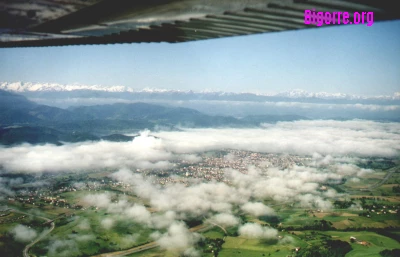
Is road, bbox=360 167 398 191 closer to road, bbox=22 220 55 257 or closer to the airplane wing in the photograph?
road, bbox=22 220 55 257

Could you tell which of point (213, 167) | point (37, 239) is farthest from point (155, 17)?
point (213, 167)

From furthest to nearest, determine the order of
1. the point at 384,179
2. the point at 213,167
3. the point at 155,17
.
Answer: the point at 213,167 < the point at 384,179 < the point at 155,17

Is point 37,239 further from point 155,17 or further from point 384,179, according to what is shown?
point 384,179

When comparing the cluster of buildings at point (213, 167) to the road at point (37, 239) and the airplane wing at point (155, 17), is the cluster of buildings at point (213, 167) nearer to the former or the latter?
the road at point (37, 239)

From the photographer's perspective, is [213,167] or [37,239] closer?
[37,239]

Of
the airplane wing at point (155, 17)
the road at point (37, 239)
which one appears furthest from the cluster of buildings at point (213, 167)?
the airplane wing at point (155, 17)

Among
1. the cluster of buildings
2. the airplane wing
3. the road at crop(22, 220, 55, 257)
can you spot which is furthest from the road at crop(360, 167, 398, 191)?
the airplane wing

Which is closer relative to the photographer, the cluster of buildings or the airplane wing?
the airplane wing

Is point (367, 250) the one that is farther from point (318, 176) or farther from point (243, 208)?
point (318, 176)

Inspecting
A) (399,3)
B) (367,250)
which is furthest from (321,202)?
(399,3)
